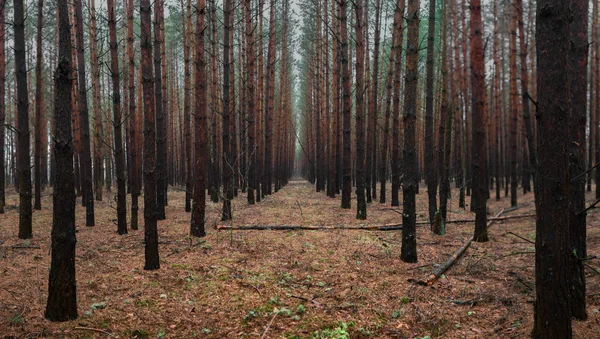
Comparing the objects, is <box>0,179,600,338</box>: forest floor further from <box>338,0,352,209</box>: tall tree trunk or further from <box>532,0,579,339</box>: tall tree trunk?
<box>338,0,352,209</box>: tall tree trunk

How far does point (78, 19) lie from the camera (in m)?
8.84

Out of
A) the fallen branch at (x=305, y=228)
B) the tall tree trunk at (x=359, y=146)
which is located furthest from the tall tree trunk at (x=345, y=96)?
the fallen branch at (x=305, y=228)

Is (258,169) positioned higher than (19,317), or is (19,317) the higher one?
(258,169)

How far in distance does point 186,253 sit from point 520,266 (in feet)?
17.6

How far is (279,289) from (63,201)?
2637mm

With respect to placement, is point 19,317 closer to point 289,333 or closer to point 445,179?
point 289,333

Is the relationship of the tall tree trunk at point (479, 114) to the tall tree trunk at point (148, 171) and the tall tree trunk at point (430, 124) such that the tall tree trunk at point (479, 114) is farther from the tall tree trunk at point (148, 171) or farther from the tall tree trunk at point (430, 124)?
the tall tree trunk at point (148, 171)

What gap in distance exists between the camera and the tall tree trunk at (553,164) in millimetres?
2889

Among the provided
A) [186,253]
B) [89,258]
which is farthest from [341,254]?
[89,258]

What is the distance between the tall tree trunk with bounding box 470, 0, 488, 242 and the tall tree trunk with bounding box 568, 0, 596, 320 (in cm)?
278

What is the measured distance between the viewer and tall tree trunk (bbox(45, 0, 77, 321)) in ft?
11.4

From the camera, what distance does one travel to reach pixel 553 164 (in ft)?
9.58

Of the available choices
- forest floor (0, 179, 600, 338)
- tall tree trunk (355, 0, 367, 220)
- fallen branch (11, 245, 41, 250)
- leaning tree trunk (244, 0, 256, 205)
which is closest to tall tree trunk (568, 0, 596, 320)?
forest floor (0, 179, 600, 338)

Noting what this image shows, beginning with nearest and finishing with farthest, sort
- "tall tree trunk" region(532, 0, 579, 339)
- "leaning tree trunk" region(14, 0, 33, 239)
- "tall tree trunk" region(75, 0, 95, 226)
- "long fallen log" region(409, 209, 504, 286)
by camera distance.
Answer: "tall tree trunk" region(532, 0, 579, 339), "long fallen log" region(409, 209, 504, 286), "leaning tree trunk" region(14, 0, 33, 239), "tall tree trunk" region(75, 0, 95, 226)
